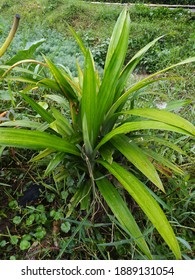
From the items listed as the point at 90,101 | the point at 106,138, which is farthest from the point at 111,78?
the point at 106,138

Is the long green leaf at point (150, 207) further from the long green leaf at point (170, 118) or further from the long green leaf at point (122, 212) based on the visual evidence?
the long green leaf at point (170, 118)

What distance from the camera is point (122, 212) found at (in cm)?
133

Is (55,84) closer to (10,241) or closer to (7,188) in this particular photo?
(7,188)

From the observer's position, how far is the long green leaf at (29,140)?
1.22 meters

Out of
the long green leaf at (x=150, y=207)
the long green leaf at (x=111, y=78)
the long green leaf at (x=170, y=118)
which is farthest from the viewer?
the long green leaf at (x=111, y=78)

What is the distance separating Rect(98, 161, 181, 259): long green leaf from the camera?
115 cm

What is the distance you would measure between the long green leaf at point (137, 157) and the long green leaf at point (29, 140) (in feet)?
0.80

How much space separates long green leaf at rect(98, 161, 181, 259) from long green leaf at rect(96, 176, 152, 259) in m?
0.12

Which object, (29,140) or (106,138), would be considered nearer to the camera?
(29,140)

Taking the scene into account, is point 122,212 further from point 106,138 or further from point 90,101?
point 90,101

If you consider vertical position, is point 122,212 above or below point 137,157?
below

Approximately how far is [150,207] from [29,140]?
0.55m

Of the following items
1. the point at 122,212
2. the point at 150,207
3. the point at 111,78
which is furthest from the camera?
the point at 111,78

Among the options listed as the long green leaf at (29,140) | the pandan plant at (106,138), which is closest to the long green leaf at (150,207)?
the pandan plant at (106,138)
